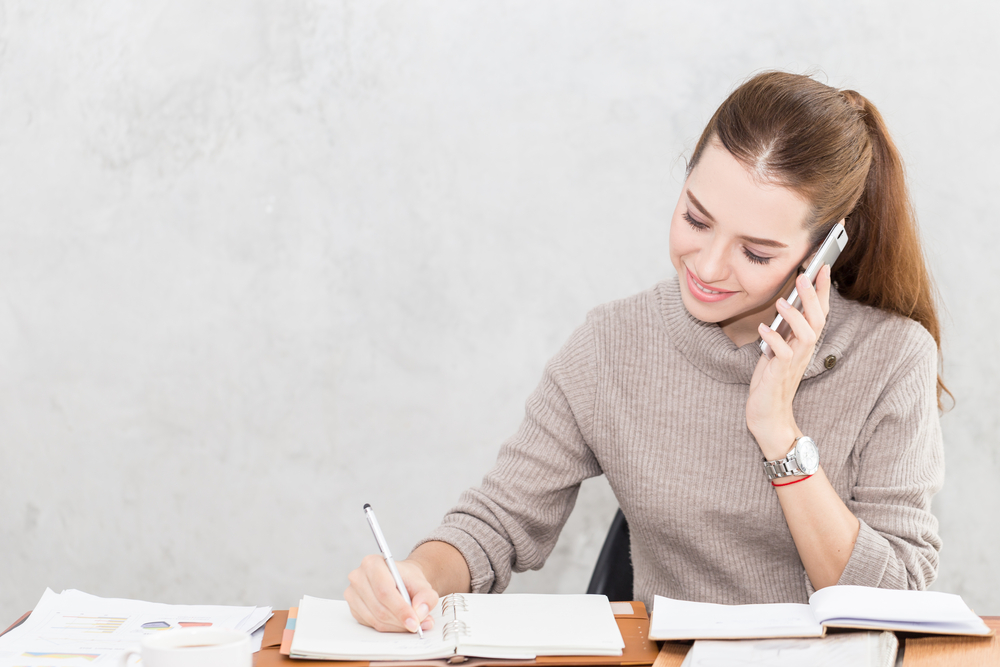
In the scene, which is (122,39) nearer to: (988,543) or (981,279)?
(981,279)

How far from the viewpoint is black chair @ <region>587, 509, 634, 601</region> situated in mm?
1286

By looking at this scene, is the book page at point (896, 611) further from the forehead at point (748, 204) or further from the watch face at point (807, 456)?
the forehead at point (748, 204)

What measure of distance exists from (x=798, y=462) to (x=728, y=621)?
1.10 feet

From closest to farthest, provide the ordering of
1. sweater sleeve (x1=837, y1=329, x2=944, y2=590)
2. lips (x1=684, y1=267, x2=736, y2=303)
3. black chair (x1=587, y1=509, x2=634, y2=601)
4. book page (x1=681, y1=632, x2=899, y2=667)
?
book page (x1=681, y1=632, x2=899, y2=667), sweater sleeve (x1=837, y1=329, x2=944, y2=590), lips (x1=684, y1=267, x2=736, y2=303), black chair (x1=587, y1=509, x2=634, y2=601)

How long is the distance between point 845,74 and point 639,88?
0.44 metres

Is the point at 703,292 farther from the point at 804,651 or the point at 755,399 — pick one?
the point at 804,651

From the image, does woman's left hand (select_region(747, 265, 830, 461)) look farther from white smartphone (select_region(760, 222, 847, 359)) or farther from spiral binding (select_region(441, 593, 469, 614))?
spiral binding (select_region(441, 593, 469, 614))

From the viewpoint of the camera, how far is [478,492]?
3.87 feet

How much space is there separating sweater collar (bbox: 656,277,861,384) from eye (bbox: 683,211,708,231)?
21cm

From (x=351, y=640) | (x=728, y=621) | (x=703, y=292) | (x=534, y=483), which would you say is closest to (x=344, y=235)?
(x=534, y=483)

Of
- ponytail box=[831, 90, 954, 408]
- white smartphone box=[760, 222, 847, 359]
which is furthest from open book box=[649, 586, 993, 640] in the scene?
ponytail box=[831, 90, 954, 408]

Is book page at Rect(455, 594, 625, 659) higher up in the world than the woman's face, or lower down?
lower down

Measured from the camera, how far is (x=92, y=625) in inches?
33.8

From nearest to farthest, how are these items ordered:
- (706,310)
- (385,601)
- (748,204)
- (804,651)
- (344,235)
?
(804,651) → (385,601) → (748,204) → (706,310) → (344,235)
